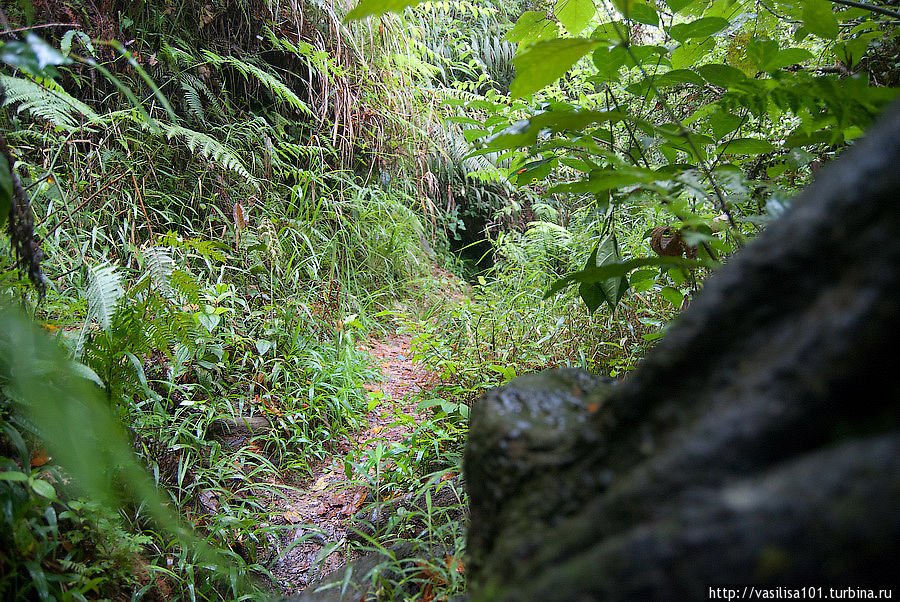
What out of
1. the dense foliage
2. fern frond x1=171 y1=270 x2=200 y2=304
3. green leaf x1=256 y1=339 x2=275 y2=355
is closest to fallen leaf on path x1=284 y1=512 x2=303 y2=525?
the dense foliage

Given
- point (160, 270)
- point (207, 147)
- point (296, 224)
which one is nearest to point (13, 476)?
point (160, 270)

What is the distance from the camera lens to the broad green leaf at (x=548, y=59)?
2.42 ft

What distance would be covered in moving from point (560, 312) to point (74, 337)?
2.52m

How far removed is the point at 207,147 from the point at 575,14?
8.69 feet

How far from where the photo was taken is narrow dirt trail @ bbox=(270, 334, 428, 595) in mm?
1747

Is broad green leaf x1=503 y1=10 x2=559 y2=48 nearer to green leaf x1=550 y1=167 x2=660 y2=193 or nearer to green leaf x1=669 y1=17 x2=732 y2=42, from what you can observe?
green leaf x1=669 y1=17 x2=732 y2=42

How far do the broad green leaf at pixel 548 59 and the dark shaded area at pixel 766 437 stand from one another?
0.42 meters

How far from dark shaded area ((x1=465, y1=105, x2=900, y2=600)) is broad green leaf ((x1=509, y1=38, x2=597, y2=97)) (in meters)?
0.42

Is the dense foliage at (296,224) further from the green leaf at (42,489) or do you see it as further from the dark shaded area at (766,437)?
the dark shaded area at (766,437)

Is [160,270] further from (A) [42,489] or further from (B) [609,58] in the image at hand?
(B) [609,58]

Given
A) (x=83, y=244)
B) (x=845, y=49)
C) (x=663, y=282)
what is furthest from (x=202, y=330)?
(x=845, y=49)

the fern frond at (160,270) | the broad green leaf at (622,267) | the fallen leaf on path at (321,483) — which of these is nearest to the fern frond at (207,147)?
the fern frond at (160,270)

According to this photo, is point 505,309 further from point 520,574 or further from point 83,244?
point 520,574

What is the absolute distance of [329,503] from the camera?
6.95ft
